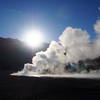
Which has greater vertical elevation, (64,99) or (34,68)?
(34,68)

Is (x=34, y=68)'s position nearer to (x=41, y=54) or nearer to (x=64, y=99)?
(x=41, y=54)

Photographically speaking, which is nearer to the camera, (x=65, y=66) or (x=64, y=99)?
(x=64, y=99)

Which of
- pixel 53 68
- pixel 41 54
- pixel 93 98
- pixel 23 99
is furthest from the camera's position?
pixel 53 68

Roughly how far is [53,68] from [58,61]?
13.1 metres

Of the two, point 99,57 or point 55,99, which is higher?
point 99,57

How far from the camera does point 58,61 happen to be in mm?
173750

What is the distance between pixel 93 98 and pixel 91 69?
141 m

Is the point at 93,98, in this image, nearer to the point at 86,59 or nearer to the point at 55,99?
the point at 55,99

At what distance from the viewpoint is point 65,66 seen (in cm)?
18700

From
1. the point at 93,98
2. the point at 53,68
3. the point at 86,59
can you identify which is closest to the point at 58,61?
the point at 53,68

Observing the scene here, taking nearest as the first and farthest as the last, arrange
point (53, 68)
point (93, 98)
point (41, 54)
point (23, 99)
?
point (23, 99), point (93, 98), point (41, 54), point (53, 68)

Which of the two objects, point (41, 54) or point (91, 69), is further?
point (91, 69)

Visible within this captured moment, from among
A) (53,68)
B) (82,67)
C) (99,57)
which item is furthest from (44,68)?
(99,57)

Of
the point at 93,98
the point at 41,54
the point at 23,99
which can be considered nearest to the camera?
the point at 23,99
